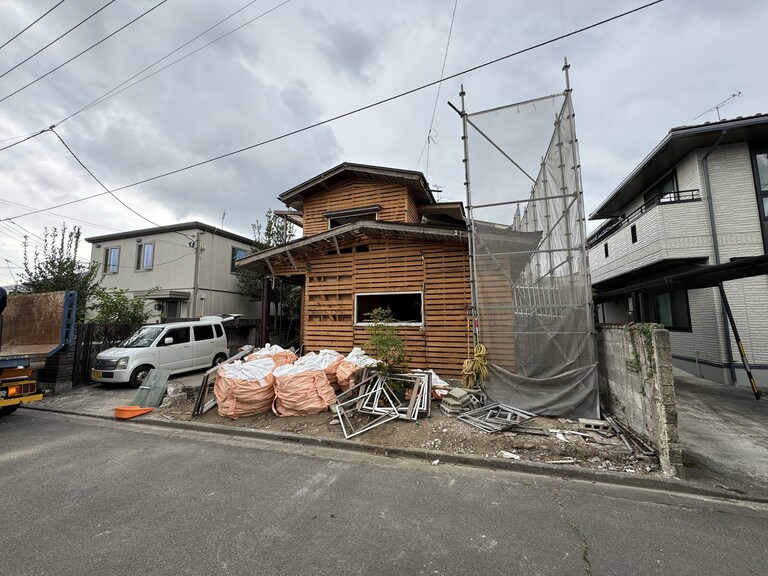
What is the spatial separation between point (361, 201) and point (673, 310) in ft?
34.6

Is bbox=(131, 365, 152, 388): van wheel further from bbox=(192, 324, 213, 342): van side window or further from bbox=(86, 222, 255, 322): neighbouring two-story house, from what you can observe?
bbox=(86, 222, 255, 322): neighbouring two-story house

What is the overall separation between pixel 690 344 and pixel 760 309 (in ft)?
5.99

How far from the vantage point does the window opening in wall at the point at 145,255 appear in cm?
1597

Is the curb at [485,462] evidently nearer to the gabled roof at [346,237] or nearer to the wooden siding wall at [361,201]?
the gabled roof at [346,237]

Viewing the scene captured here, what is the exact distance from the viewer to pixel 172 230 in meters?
15.4

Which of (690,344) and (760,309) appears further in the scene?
(690,344)

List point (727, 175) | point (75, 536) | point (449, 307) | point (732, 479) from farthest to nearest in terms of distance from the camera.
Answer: point (727, 175) < point (449, 307) < point (732, 479) < point (75, 536)

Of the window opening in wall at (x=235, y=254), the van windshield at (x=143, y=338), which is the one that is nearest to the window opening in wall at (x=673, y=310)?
the van windshield at (x=143, y=338)

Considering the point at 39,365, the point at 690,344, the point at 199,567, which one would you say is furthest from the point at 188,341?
the point at 690,344

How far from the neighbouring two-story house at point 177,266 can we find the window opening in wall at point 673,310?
1763 centimetres

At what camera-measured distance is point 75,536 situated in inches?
105

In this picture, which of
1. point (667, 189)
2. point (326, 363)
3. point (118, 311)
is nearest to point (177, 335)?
point (118, 311)

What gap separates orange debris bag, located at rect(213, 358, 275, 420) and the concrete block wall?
5.84 m

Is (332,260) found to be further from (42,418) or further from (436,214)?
(42,418)
